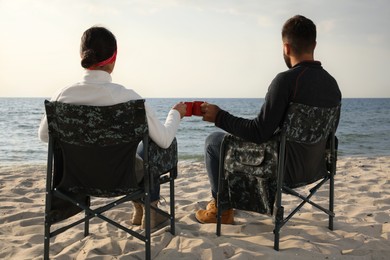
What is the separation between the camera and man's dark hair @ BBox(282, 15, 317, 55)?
3.03 meters

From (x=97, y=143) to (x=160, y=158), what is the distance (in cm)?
50

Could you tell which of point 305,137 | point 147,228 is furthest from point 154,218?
point 305,137

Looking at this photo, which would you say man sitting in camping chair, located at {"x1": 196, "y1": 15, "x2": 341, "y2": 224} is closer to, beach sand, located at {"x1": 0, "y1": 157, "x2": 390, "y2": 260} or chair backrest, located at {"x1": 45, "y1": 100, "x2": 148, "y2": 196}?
beach sand, located at {"x1": 0, "y1": 157, "x2": 390, "y2": 260}

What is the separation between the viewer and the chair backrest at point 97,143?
2.56 m

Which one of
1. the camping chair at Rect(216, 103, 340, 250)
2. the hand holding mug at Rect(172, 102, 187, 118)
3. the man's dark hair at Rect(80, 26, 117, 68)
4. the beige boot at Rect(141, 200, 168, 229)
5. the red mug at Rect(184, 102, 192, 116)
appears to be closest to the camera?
the man's dark hair at Rect(80, 26, 117, 68)

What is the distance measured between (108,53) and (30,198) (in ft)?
9.45

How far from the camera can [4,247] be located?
3191mm

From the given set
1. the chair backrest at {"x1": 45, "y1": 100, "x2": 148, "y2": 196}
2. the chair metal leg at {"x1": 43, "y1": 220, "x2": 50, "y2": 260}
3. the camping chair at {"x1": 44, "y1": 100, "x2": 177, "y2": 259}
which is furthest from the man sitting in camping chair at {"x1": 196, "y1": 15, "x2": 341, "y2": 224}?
the chair metal leg at {"x1": 43, "y1": 220, "x2": 50, "y2": 260}

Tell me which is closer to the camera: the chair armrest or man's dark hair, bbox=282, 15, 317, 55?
the chair armrest

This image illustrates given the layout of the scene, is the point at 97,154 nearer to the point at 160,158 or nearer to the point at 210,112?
the point at 160,158

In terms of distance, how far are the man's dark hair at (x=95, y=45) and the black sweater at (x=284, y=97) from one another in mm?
1053

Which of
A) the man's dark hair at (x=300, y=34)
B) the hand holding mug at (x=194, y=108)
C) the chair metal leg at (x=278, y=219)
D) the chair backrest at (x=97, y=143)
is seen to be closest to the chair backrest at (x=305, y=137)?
the chair metal leg at (x=278, y=219)

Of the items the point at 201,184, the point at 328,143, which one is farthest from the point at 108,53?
the point at 201,184

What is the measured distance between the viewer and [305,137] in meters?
3.02
